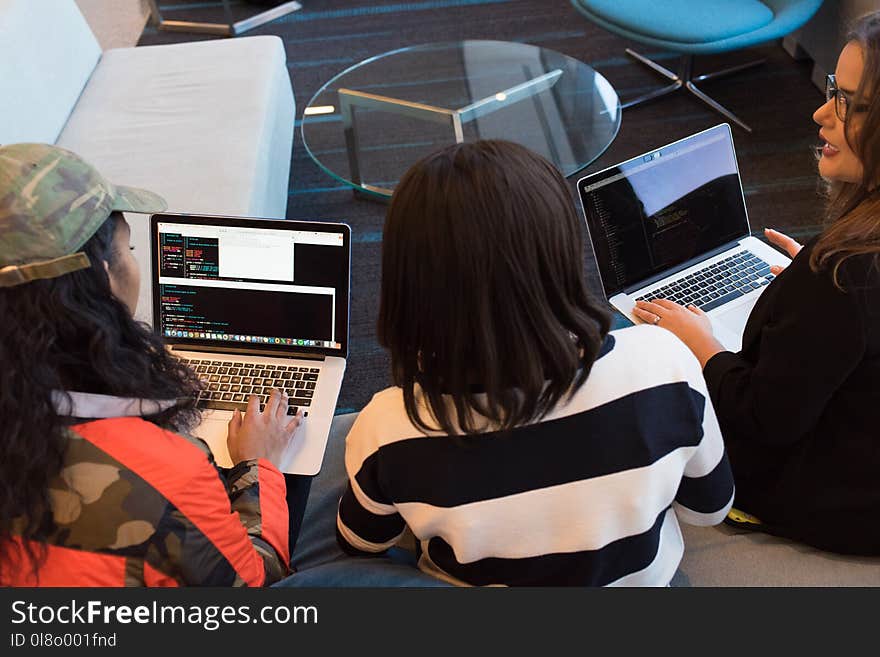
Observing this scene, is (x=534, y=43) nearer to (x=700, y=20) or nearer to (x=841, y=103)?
(x=700, y=20)

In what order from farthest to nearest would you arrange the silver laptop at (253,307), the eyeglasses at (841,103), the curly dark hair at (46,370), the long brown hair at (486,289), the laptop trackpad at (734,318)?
the laptop trackpad at (734,318) < the silver laptop at (253,307) < the eyeglasses at (841,103) < the curly dark hair at (46,370) < the long brown hair at (486,289)

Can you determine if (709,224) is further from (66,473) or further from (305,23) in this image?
(305,23)

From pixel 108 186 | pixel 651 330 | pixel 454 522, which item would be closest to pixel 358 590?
pixel 454 522

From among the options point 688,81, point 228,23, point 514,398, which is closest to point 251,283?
point 514,398

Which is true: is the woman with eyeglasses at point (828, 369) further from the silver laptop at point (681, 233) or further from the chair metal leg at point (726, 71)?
the chair metal leg at point (726, 71)

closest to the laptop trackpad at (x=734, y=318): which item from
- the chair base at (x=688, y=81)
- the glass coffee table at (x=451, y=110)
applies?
the glass coffee table at (x=451, y=110)

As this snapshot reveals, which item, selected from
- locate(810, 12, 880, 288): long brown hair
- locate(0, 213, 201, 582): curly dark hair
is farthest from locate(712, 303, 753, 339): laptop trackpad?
locate(0, 213, 201, 582): curly dark hair

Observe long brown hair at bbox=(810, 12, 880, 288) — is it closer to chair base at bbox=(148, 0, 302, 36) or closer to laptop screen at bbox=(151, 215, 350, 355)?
laptop screen at bbox=(151, 215, 350, 355)

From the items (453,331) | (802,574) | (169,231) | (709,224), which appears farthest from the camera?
(709,224)

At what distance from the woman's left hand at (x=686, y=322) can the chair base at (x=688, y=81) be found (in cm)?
179

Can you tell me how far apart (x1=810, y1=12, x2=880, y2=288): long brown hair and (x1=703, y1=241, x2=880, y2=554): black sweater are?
0.02m

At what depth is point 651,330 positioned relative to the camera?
105 cm

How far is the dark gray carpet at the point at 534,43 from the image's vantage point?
9.23 feet

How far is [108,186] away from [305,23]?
323cm
